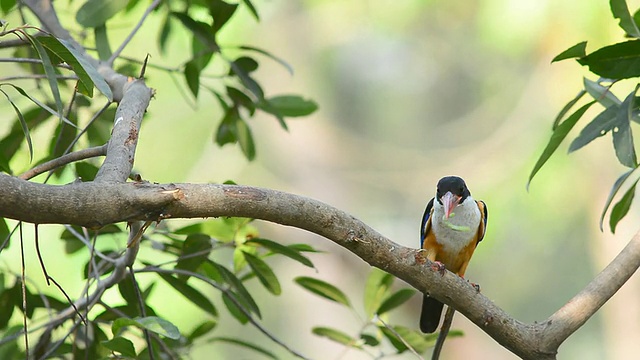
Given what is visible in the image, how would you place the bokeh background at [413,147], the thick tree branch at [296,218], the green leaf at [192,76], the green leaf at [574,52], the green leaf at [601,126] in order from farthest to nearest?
1. the bokeh background at [413,147]
2. the green leaf at [192,76]
3. the green leaf at [601,126]
4. the green leaf at [574,52]
5. the thick tree branch at [296,218]

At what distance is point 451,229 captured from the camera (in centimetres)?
360

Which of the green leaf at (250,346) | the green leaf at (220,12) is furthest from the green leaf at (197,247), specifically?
the green leaf at (220,12)

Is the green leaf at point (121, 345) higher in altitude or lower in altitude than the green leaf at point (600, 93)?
lower

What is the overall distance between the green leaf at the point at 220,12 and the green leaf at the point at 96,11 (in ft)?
1.09

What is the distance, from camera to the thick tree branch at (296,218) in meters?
1.55

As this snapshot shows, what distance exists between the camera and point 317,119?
34.6 feet

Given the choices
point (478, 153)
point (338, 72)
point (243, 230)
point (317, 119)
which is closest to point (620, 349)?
point (478, 153)

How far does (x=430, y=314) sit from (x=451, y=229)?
44cm

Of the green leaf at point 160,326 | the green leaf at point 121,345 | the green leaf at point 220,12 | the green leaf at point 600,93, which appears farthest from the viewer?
the green leaf at point 220,12

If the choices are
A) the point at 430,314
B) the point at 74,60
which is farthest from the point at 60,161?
the point at 430,314

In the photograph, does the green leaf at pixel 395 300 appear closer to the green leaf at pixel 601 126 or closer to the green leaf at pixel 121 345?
Answer: the green leaf at pixel 601 126

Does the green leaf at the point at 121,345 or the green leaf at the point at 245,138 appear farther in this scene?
the green leaf at the point at 245,138

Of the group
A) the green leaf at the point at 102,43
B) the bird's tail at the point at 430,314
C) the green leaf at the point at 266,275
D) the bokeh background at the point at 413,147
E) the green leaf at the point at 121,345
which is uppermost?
the bokeh background at the point at 413,147

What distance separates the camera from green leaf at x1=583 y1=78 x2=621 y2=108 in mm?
2688
